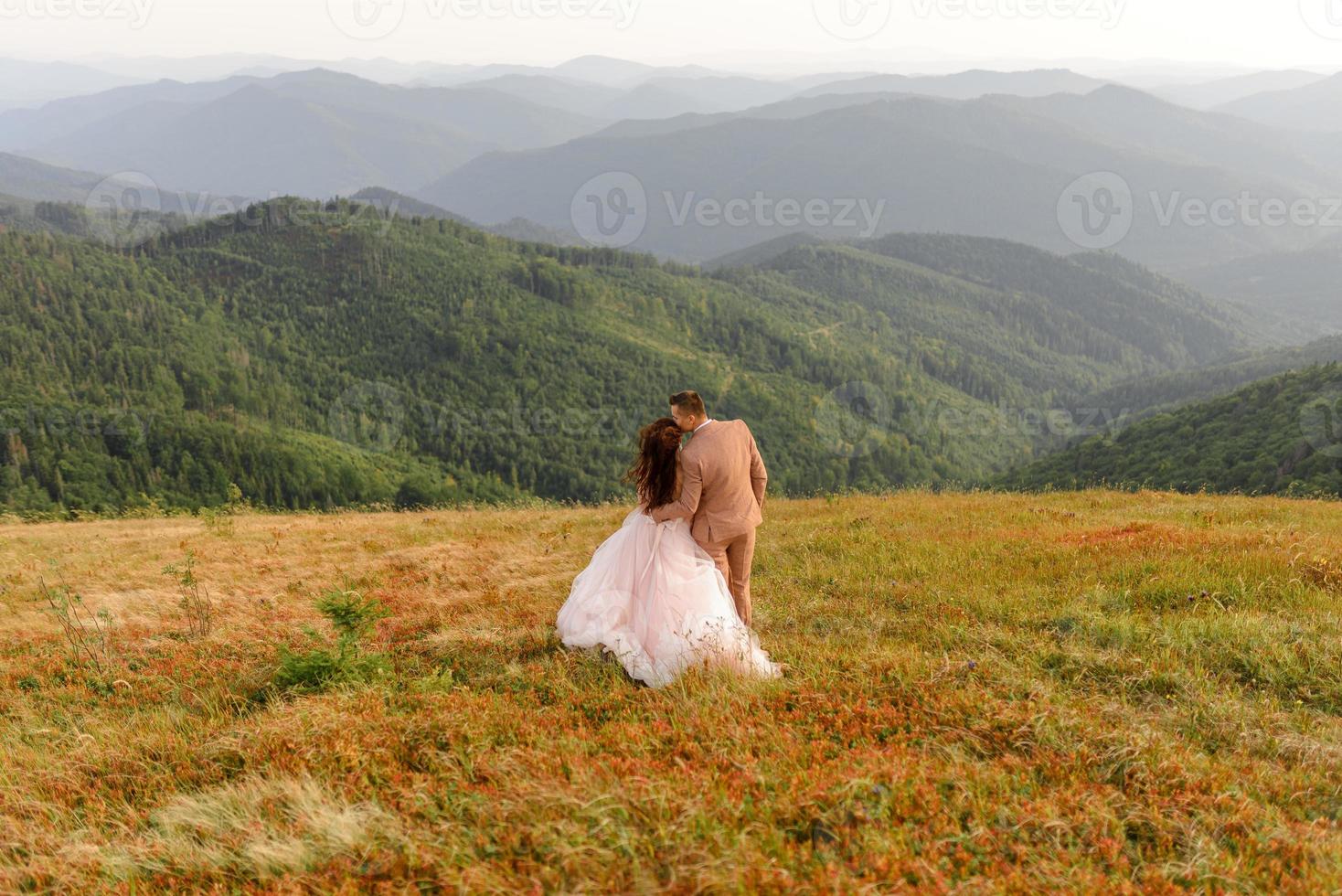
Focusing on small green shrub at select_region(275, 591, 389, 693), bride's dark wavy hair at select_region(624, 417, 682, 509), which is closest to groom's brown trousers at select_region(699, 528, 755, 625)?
bride's dark wavy hair at select_region(624, 417, 682, 509)

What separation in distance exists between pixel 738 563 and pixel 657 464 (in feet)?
4.85

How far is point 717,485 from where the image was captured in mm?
6926

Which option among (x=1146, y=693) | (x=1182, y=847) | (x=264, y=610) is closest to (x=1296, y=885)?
(x=1182, y=847)

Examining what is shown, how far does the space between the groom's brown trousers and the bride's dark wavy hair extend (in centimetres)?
70

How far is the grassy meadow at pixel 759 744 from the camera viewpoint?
11.5 feet

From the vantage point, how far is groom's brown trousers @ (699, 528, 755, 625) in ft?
23.6

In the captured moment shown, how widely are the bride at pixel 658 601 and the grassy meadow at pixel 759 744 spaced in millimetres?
369

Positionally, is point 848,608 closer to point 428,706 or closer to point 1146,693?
point 1146,693

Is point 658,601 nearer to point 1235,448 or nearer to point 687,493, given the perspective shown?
point 687,493

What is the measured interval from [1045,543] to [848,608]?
431cm

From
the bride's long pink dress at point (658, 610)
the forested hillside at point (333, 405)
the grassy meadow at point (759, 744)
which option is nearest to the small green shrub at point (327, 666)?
the grassy meadow at point (759, 744)
